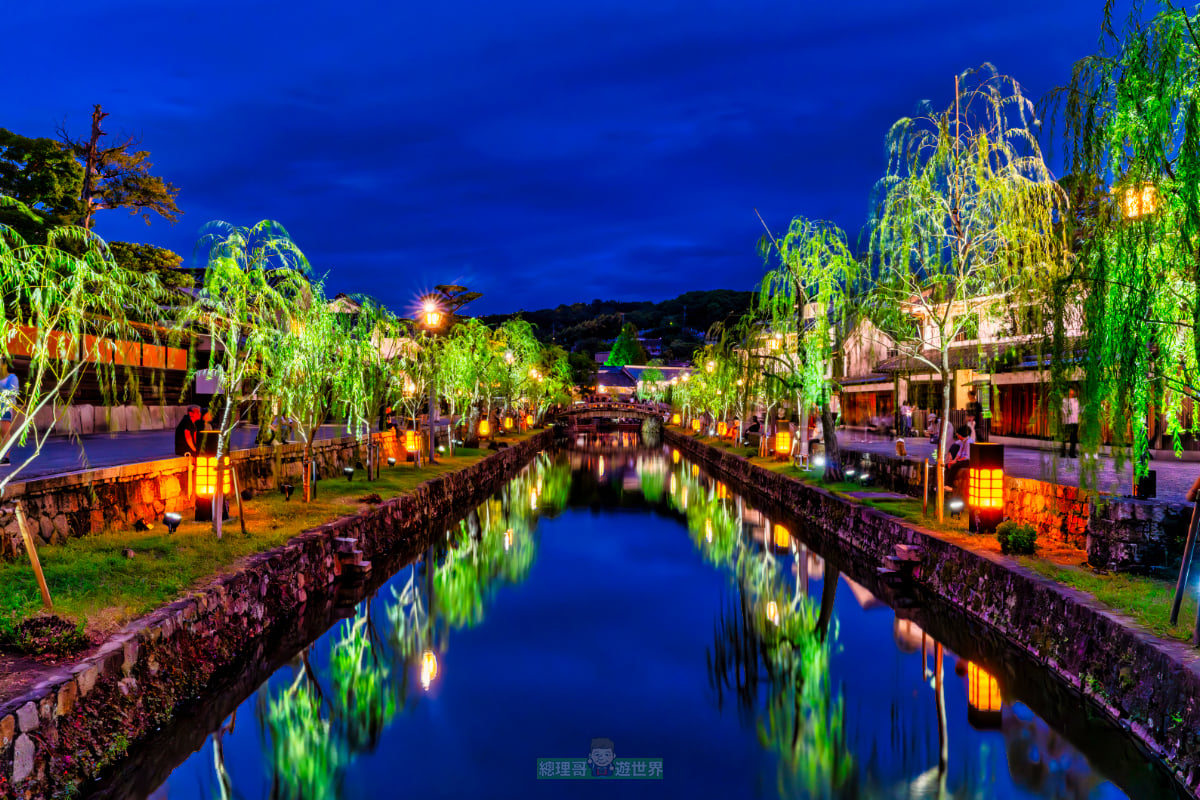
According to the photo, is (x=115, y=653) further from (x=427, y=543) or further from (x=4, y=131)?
(x=4, y=131)

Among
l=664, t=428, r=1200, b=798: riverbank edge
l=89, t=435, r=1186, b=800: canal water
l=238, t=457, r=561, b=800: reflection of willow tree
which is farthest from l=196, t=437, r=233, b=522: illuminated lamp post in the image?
l=664, t=428, r=1200, b=798: riverbank edge

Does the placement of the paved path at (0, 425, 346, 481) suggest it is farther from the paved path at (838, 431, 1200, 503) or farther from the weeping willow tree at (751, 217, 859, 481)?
the paved path at (838, 431, 1200, 503)

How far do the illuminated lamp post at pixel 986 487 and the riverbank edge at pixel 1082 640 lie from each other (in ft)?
2.33

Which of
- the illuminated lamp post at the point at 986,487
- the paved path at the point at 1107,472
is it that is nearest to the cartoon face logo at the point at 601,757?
the paved path at the point at 1107,472

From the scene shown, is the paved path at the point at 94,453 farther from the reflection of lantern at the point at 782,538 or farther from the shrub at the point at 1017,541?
the shrub at the point at 1017,541

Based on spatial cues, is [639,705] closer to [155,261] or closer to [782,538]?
[782,538]

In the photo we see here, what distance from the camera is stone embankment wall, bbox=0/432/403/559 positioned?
8.86 metres

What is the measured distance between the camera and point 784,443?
26.7m

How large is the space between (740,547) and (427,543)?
23.7 feet

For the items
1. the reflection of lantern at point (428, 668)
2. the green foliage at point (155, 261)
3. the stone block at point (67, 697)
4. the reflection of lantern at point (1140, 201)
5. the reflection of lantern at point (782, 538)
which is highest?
the green foliage at point (155, 261)

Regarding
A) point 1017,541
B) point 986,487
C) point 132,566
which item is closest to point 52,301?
point 132,566

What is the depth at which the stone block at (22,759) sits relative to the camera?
484 cm

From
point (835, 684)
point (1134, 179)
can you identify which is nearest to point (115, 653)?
point (835, 684)

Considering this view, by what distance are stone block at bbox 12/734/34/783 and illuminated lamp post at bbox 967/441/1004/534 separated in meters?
11.2
